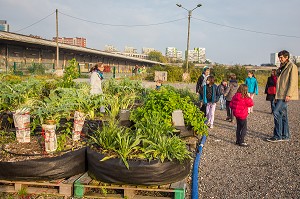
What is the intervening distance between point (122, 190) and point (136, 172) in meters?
0.43

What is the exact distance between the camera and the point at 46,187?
12.2 feet

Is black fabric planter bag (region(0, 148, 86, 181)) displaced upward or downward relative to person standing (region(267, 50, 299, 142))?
downward

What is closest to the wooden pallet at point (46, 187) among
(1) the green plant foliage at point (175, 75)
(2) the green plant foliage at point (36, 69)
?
(2) the green plant foliage at point (36, 69)

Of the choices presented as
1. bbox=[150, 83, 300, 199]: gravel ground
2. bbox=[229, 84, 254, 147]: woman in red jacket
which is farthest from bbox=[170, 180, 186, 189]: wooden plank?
bbox=[229, 84, 254, 147]: woman in red jacket

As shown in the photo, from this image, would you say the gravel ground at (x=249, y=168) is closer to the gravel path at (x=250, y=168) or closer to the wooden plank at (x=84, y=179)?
the gravel path at (x=250, y=168)

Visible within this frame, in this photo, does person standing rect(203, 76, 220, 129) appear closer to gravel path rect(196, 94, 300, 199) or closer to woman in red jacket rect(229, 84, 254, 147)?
gravel path rect(196, 94, 300, 199)

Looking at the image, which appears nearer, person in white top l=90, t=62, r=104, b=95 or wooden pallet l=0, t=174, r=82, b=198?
wooden pallet l=0, t=174, r=82, b=198

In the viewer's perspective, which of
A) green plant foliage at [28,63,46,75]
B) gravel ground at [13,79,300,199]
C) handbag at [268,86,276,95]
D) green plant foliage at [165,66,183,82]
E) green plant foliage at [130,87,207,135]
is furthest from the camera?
green plant foliage at [165,66,183,82]

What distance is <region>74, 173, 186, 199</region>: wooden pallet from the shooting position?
346 centimetres

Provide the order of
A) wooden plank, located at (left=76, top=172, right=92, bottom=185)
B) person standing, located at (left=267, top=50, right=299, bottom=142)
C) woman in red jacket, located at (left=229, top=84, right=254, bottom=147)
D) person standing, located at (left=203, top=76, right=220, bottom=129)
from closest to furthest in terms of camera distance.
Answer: wooden plank, located at (left=76, top=172, right=92, bottom=185)
person standing, located at (left=267, top=50, right=299, bottom=142)
woman in red jacket, located at (left=229, top=84, right=254, bottom=147)
person standing, located at (left=203, top=76, right=220, bottom=129)

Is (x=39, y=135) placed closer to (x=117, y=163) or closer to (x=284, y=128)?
(x=117, y=163)

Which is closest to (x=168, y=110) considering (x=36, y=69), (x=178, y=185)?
(x=178, y=185)

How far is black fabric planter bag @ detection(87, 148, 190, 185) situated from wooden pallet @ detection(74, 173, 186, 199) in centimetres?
7

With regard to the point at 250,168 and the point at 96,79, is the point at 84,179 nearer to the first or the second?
the point at 250,168
